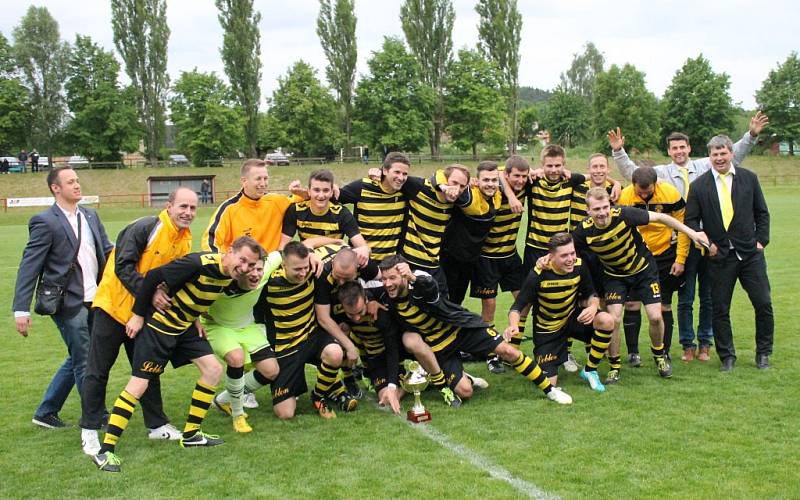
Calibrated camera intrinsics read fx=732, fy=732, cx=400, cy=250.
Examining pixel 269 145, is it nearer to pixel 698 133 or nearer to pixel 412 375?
pixel 698 133

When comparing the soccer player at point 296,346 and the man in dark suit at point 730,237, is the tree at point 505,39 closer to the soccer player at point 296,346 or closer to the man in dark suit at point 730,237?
the man in dark suit at point 730,237

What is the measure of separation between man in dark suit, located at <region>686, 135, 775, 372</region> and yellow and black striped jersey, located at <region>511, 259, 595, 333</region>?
142 cm

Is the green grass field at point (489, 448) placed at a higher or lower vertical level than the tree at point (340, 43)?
lower

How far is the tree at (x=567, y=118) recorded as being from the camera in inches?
3285

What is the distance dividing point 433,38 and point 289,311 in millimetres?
51683

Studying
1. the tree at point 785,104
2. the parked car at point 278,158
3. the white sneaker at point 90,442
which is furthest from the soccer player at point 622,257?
the tree at point 785,104

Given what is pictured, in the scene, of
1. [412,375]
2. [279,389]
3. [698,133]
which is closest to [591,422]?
[412,375]

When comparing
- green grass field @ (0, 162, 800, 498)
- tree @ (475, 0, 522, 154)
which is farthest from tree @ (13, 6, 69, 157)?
green grass field @ (0, 162, 800, 498)

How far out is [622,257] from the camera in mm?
7121

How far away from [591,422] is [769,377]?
2.28m

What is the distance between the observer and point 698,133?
202 feet

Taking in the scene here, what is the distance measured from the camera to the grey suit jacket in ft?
18.5

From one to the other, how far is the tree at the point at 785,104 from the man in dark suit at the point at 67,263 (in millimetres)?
62828

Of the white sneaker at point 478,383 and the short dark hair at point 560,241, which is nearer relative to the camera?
the short dark hair at point 560,241
